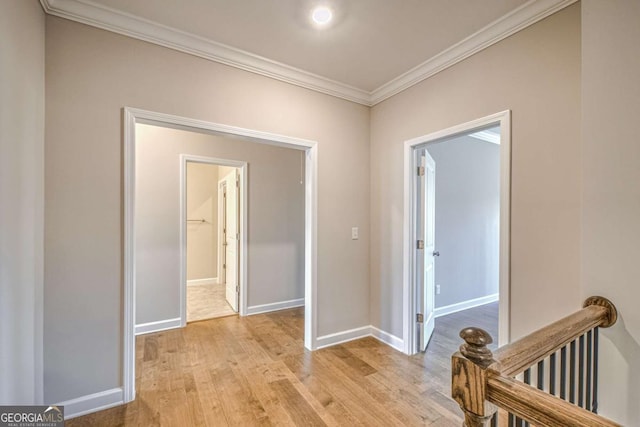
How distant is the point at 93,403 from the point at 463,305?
4.06 metres

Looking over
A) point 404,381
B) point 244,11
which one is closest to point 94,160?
point 244,11

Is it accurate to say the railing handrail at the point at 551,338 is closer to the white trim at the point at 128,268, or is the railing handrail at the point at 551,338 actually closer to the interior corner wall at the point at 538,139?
the interior corner wall at the point at 538,139

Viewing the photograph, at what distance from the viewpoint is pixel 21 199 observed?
1.45 metres

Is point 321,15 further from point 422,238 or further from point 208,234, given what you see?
point 208,234

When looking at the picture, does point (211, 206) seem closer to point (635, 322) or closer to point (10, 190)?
point (10, 190)

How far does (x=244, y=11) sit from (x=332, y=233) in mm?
1910

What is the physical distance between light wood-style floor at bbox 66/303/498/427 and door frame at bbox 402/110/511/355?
433mm

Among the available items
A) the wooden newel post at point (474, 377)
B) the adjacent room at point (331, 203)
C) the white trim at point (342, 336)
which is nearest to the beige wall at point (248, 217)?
the adjacent room at point (331, 203)

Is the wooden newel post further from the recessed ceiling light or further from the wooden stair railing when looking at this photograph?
the recessed ceiling light

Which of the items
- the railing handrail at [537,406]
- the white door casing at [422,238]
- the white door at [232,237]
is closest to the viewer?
the railing handrail at [537,406]

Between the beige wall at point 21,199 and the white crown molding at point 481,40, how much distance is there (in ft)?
8.43

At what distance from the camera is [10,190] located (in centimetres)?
A: 134

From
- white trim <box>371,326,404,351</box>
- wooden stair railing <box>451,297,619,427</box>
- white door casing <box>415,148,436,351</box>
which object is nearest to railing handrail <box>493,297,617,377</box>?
wooden stair railing <box>451,297,619,427</box>

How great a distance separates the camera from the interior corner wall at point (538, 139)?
166 centimetres
